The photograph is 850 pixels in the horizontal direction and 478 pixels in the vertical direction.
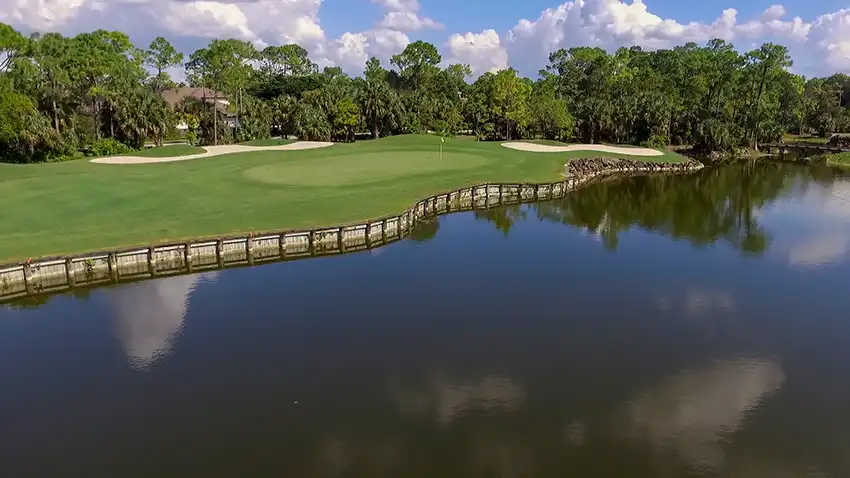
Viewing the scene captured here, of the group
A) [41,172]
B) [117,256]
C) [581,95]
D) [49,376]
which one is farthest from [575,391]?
[581,95]

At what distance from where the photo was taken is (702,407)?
17.4m

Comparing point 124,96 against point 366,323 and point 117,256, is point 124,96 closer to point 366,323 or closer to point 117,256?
point 117,256

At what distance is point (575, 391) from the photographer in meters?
18.2

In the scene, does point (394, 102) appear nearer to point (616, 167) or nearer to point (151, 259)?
point (616, 167)

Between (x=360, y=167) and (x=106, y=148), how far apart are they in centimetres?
2987

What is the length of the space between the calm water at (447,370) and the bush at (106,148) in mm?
43661

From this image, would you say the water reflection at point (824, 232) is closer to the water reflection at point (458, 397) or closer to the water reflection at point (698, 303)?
the water reflection at point (698, 303)

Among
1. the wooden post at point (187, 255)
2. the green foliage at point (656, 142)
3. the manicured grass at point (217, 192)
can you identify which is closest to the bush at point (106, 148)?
the manicured grass at point (217, 192)

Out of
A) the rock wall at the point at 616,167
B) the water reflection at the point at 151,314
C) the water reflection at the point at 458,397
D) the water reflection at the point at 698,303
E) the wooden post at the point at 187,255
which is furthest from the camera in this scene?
the rock wall at the point at 616,167

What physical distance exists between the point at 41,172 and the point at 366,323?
40045 mm

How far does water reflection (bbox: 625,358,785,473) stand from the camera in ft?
51.3

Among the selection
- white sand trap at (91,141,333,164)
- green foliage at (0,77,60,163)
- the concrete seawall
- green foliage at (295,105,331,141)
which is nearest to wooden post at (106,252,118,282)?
the concrete seawall

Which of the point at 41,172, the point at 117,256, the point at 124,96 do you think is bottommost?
the point at 117,256

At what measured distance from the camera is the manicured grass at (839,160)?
81306mm
